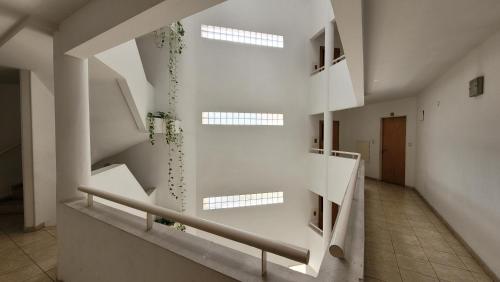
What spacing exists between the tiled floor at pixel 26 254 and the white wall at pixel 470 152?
4.73m

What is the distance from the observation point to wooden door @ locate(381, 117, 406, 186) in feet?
19.8

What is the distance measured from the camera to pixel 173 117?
5605mm

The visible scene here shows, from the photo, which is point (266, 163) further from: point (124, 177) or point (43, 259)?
point (43, 259)

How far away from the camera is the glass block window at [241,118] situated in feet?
20.2

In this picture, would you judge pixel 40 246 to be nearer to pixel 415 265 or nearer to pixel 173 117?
pixel 173 117

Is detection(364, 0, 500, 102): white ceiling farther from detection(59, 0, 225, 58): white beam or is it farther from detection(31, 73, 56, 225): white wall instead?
detection(31, 73, 56, 225): white wall

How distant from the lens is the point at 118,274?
1.73 m

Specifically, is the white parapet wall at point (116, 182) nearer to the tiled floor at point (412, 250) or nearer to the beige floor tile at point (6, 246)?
the beige floor tile at point (6, 246)

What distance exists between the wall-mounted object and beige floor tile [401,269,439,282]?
220 centimetres

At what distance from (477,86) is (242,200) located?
5.55 metres

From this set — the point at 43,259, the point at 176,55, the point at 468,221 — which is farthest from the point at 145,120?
the point at 468,221

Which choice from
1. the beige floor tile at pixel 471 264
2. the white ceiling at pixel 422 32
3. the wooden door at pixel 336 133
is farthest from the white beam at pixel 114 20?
the wooden door at pixel 336 133

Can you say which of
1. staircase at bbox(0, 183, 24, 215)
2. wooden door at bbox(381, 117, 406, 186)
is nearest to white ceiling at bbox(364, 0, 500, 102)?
Answer: wooden door at bbox(381, 117, 406, 186)

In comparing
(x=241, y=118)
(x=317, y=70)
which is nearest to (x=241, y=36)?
(x=241, y=118)
